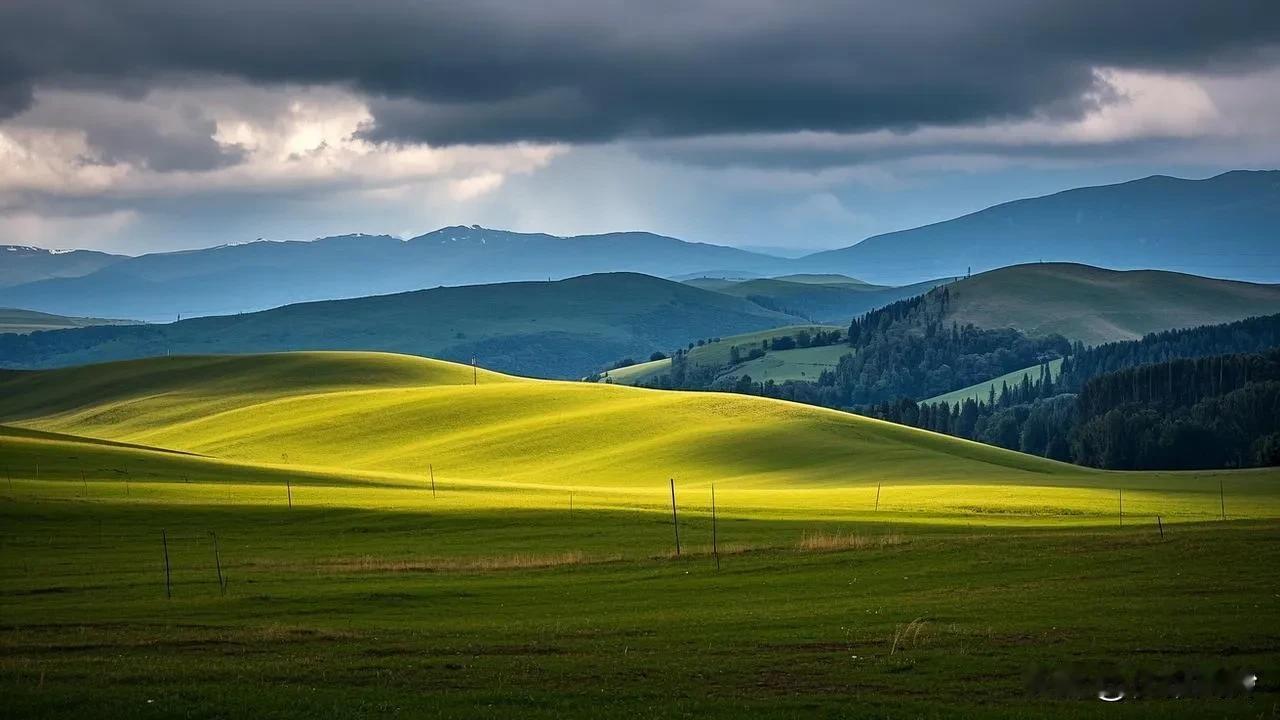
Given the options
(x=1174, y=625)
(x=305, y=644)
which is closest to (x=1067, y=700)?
(x=1174, y=625)

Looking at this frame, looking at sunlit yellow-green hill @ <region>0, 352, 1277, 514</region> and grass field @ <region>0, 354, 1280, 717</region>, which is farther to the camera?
sunlit yellow-green hill @ <region>0, 352, 1277, 514</region>

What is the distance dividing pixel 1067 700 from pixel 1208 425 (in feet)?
559

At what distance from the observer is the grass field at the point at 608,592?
84.0ft

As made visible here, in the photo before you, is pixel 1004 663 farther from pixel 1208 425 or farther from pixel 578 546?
pixel 1208 425

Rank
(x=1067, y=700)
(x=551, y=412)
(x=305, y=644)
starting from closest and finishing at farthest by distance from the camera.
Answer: (x=1067, y=700) < (x=305, y=644) < (x=551, y=412)

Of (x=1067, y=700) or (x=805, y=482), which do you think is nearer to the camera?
(x=1067, y=700)

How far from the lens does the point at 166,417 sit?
585 ft

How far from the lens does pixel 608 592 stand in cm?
4412

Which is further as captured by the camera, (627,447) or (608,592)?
(627,447)

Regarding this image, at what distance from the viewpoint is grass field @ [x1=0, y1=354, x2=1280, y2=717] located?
2561cm

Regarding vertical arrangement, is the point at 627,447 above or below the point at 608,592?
above

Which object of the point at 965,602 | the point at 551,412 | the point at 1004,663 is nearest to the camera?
the point at 1004,663

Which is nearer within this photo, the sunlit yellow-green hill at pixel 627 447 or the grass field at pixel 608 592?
the grass field at pixel 608 592

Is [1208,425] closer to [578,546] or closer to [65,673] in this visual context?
[578,546]
